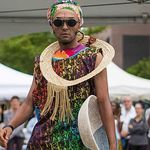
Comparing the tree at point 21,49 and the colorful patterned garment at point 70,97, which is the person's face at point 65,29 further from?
the tree at point 21,49

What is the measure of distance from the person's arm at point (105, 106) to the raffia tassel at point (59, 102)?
0.19 meters

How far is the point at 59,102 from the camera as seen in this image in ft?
14.0

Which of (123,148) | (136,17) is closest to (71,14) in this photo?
(136,17)

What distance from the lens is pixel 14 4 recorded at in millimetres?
7789

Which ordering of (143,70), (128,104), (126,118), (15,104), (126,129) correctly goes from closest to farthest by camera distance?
(15,104), (126,129), (126,118), (128,104), (143,70)

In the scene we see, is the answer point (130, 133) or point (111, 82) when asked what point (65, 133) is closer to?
point (130, 133)

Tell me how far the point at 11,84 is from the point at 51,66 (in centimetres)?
1472

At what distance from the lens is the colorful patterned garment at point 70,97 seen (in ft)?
13.9

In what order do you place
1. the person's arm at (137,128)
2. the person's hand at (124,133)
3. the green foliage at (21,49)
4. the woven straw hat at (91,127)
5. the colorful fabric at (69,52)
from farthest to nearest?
the green foliage at (21,49) → the person's hand at (124,133) → the person's arm at (137,128) → the colorful fabric at (69,52) → the woven straw hat at (91,127)

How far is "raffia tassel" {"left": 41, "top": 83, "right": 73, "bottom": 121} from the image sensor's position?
4.23 metres

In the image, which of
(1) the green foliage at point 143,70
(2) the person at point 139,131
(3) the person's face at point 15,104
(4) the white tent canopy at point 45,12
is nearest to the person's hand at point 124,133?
(2) the person at point 139,131

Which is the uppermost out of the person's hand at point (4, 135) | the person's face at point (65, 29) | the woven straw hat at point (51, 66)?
the person's face at point (65, 29)

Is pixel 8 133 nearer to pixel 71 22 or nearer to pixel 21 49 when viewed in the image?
pixel 71 22

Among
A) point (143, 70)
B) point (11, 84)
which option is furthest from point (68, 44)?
point (143, 70)
